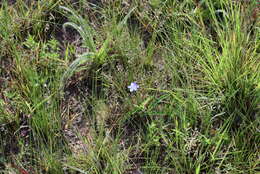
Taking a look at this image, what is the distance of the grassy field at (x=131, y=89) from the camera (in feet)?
5.57

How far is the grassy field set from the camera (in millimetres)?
1696

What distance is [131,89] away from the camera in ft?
6.08

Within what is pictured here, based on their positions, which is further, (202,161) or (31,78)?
(31,78)

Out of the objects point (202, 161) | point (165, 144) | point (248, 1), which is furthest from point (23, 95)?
point (248, 1)

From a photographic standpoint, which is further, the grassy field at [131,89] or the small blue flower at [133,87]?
the small blue flower at [133,87]

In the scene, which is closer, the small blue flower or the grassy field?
the grassy field

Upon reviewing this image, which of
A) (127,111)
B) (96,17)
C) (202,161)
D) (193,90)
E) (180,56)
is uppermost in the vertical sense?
(96,17)

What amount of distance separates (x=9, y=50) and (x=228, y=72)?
1.21 meters

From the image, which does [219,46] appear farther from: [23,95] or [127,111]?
[23,95]

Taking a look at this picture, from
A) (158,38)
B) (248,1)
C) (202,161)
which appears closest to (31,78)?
(158,38)

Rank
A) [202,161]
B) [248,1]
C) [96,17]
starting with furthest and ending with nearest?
[96,17]
[248,1]
[202,161]

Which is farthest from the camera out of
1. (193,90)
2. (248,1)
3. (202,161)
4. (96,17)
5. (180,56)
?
(96,17)

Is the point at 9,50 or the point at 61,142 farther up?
the point at 9,50

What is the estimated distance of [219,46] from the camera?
2029mm
